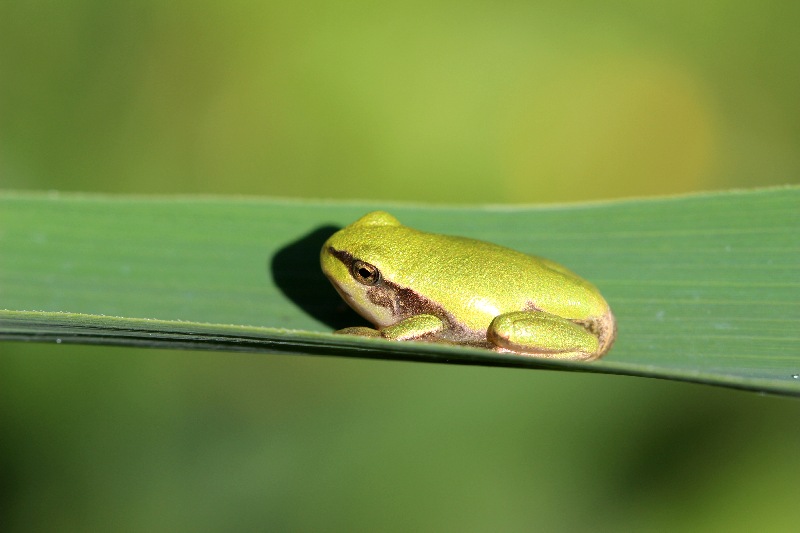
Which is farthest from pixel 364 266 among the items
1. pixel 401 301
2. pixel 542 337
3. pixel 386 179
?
pixel 386 179

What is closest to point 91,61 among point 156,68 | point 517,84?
point 156,68

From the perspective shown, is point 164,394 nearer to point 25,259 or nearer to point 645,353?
point 25,259

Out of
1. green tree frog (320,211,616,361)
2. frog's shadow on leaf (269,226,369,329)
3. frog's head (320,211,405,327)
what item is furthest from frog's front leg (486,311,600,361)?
frog's shadow on leaf (269,226,369,329)

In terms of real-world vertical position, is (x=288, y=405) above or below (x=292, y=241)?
below

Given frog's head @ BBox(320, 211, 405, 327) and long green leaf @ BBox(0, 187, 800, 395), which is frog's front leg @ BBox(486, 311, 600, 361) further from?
frog's head @ BBox(320, 211, 405, 327)

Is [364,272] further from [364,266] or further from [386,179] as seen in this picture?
[386,179]

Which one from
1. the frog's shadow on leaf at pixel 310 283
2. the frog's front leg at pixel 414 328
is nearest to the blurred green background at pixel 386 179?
the frog's shadow on leaf at pixel 310 283

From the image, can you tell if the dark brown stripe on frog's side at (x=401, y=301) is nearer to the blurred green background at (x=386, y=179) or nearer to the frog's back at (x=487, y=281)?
the frog's back at (x=487, y=281)
